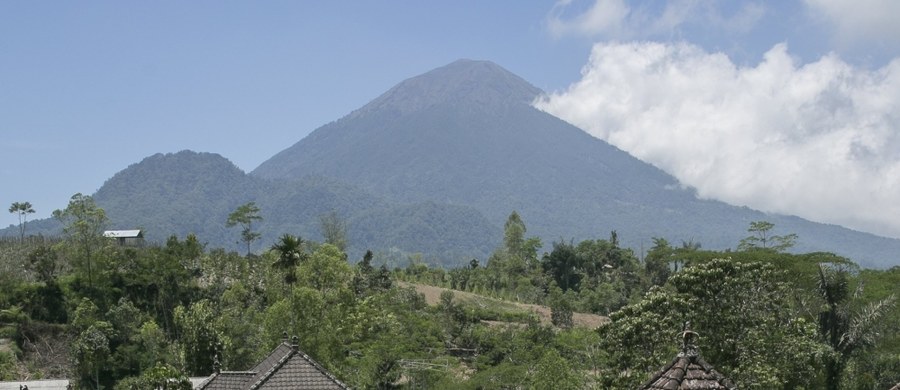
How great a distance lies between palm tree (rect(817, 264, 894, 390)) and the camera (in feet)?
140

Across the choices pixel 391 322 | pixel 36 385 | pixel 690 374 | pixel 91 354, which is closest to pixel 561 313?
pixel 391 322

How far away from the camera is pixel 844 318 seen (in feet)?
143

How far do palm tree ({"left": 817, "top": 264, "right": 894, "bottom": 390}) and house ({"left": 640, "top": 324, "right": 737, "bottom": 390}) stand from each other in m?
37.6

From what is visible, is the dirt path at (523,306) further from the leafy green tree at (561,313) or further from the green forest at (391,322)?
the green forest at (391,322)

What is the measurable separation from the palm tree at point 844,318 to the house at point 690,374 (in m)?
37.6

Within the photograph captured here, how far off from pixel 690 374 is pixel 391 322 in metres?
54.4

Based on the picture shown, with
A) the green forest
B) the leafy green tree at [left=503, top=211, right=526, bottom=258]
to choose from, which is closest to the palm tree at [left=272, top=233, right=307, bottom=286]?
the green forest

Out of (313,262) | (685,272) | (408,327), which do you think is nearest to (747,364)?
(685,272)

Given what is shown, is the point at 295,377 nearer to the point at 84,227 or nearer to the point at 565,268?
the point at 84,227

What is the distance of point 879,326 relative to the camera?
143 ft

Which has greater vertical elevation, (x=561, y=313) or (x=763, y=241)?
(x=763, y=241)

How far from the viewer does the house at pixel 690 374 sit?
7973 mm

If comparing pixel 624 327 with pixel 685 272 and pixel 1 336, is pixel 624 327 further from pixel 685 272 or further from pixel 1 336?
pixel 1 336

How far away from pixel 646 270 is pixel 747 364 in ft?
238
